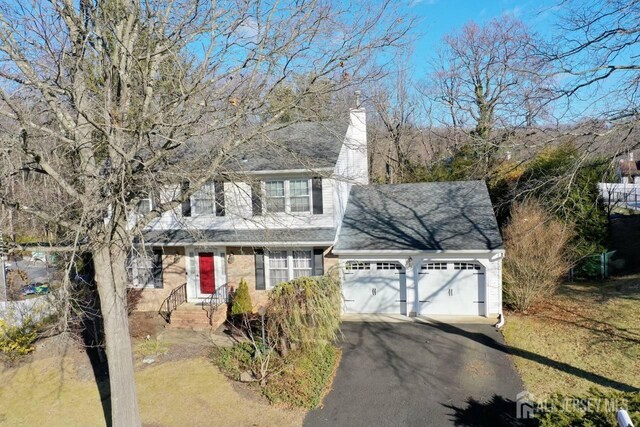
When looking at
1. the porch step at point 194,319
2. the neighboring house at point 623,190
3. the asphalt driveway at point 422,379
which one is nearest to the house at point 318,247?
the porch step at point 194,319

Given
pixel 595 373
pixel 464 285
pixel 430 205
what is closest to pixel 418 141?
pixel 430 205

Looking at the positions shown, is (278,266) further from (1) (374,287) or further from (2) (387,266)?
(2) (387,266)

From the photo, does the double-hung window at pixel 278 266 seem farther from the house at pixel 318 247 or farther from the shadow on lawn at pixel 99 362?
the shadow on lawn at pixel 99 362

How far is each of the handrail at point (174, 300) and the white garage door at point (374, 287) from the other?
575 cm

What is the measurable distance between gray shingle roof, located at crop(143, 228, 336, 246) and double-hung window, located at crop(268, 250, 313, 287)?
803mm

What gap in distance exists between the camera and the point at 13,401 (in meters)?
9.66

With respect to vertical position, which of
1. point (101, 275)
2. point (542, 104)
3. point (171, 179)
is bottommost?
point (101, 275)

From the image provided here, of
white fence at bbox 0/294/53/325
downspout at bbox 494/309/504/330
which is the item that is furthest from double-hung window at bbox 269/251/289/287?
downspout at bbox 494/309/504/330

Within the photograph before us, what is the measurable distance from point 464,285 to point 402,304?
6.97 feet

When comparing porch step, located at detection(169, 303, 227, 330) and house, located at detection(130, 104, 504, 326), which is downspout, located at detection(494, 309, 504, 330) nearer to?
house, located at detection(130, 104, 504, 326)

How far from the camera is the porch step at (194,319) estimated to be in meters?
13.6

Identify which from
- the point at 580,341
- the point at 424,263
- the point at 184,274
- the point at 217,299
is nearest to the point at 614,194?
the point at 580,341

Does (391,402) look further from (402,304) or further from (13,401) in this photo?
(13,401)

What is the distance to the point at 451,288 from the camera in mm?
14141
